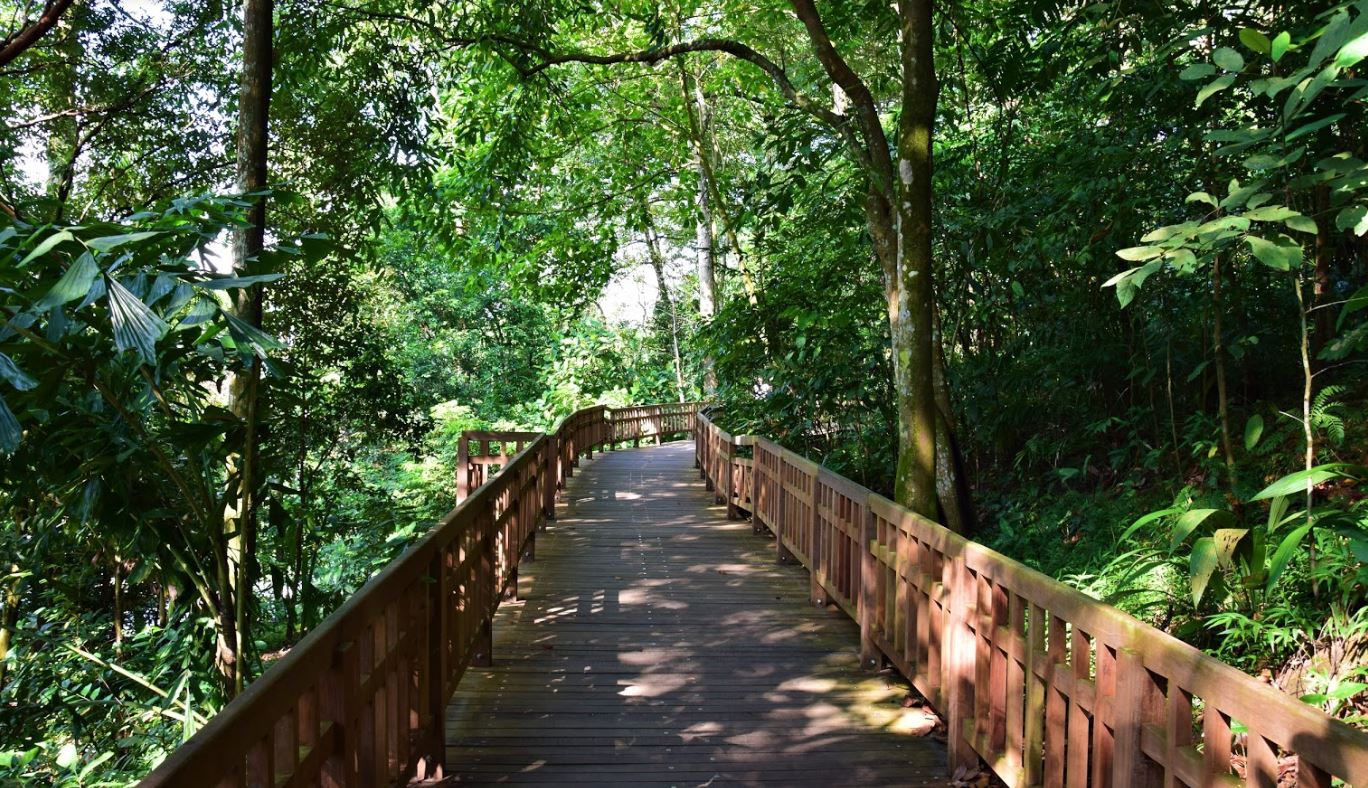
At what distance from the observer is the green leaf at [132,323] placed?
7.14 feet

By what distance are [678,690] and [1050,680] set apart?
244 centimetres

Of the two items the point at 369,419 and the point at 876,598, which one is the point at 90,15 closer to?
the point at 369,419

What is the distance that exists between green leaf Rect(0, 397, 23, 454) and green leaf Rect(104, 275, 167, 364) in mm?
276

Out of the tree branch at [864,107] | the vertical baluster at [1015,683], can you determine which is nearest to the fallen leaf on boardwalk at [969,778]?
the vertical baluster at [1015,683]

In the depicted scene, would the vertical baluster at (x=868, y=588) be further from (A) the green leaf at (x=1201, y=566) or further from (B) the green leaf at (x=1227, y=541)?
(A) the green leaf at (x=1201, y=566)

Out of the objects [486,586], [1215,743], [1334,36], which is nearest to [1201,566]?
[1215,743]

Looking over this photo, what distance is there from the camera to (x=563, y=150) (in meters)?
18.3

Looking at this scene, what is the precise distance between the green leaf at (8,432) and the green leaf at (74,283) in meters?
0.31

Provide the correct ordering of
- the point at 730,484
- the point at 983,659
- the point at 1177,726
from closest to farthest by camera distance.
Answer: the point at 1177,726 < the point at 983,659 < the point at 730,484

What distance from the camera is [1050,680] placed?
9.95 feet

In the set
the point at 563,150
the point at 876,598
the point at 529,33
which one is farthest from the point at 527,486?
the point at 563,150

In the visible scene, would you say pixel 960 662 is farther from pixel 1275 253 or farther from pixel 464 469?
pixel 464 469

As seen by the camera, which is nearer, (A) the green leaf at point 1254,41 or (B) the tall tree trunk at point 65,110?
(A) the green leaf at point 1254,41

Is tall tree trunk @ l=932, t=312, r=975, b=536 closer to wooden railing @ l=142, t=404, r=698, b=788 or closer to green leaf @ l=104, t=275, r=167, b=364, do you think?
wooden railing @ l=142, t=404, r=698, b=788
